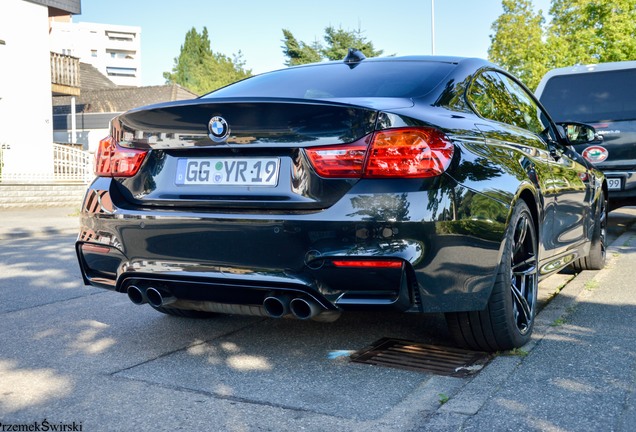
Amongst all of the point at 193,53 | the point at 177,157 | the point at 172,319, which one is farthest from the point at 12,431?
the point at 193,53

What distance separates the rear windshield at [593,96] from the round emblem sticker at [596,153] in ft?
1.20

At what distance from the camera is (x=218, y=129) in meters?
3.63

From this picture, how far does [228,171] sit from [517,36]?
35.9 m

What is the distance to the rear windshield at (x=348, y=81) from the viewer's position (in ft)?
13.2

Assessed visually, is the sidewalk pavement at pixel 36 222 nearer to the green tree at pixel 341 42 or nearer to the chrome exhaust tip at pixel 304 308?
the chrome exhaust tip at pixel 304 308

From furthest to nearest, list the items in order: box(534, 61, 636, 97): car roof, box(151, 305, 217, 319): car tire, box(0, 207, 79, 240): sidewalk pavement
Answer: box(0, 207, 79, 240): sidewalk pavement, box(534, 61, 636, 97): car roof, box(151, 305, 217, 319): car tire

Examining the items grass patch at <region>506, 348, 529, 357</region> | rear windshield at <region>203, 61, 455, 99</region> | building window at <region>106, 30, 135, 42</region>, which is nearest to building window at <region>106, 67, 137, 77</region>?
building window at <region>106, 30, 135, 42</region>

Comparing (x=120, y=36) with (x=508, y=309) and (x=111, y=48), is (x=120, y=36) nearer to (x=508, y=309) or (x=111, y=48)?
(x=111, y=48)

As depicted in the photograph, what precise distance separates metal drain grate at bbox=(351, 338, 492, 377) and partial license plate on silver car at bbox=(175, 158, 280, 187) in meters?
1.08

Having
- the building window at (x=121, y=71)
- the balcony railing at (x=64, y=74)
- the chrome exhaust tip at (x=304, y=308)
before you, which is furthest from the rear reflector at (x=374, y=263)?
the building window at (x=121, y=71)

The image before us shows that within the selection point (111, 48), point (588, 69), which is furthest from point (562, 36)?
point (111, 48)

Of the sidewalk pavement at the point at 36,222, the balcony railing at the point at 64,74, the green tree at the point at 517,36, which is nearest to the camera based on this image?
the sidewalk pavement at the point at 36,222

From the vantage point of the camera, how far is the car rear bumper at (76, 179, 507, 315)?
3.37 metres

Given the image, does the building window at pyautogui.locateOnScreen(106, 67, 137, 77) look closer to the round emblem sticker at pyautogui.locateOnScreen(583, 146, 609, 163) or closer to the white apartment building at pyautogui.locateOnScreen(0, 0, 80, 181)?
the white apartment building at pyautogui.locateOnScreen(0, 0, 80, 181)
